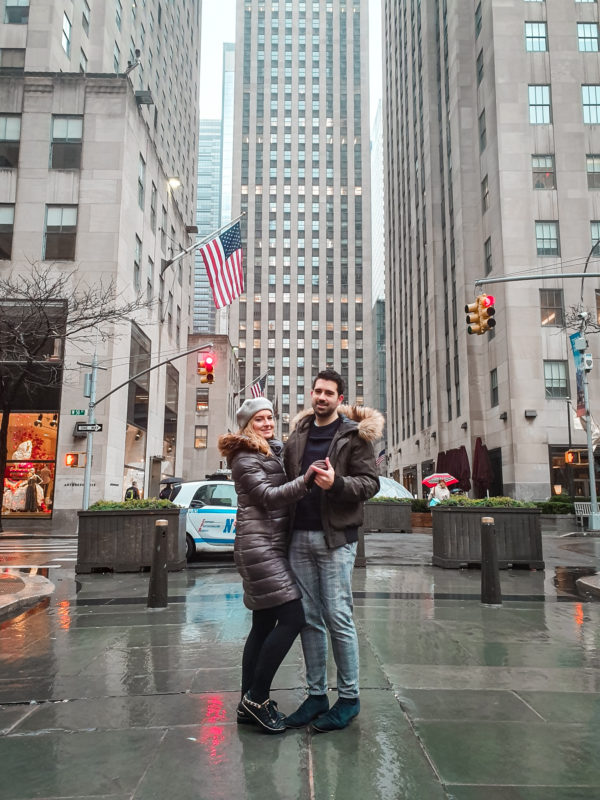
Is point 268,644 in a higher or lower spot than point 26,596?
higher

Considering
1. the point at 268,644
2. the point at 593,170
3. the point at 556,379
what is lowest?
the point at 268,644

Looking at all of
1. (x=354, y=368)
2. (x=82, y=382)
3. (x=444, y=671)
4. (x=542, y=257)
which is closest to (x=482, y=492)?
(x=542, y=257)

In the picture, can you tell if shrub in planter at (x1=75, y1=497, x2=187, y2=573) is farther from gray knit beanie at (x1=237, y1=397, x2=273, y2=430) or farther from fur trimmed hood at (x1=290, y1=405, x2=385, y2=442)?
fur trimmed hood at (x1=290, y1=405, x2=385, y2=442)

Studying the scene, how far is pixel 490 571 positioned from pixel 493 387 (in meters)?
28.9

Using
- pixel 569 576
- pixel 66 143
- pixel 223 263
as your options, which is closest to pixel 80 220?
pixel 66 143

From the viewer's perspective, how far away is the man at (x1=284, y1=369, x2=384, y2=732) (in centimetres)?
361

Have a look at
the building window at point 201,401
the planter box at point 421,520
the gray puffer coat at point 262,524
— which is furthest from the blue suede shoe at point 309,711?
the building window at point 201,401

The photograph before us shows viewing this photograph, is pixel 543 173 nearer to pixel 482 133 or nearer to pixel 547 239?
pixel 547 239

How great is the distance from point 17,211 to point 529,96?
94.3ft

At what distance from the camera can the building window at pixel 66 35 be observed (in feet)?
103

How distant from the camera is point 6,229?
2702 centimetres

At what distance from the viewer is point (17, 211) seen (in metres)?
27.0

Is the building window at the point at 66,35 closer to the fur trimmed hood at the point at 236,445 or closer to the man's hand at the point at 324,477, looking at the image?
the fur trimmed hood at the point at 236,445

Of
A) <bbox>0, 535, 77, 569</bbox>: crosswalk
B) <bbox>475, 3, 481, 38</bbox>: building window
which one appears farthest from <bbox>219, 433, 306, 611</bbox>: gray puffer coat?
<bbox>475, 3, 481, 38</bbox>: building window
